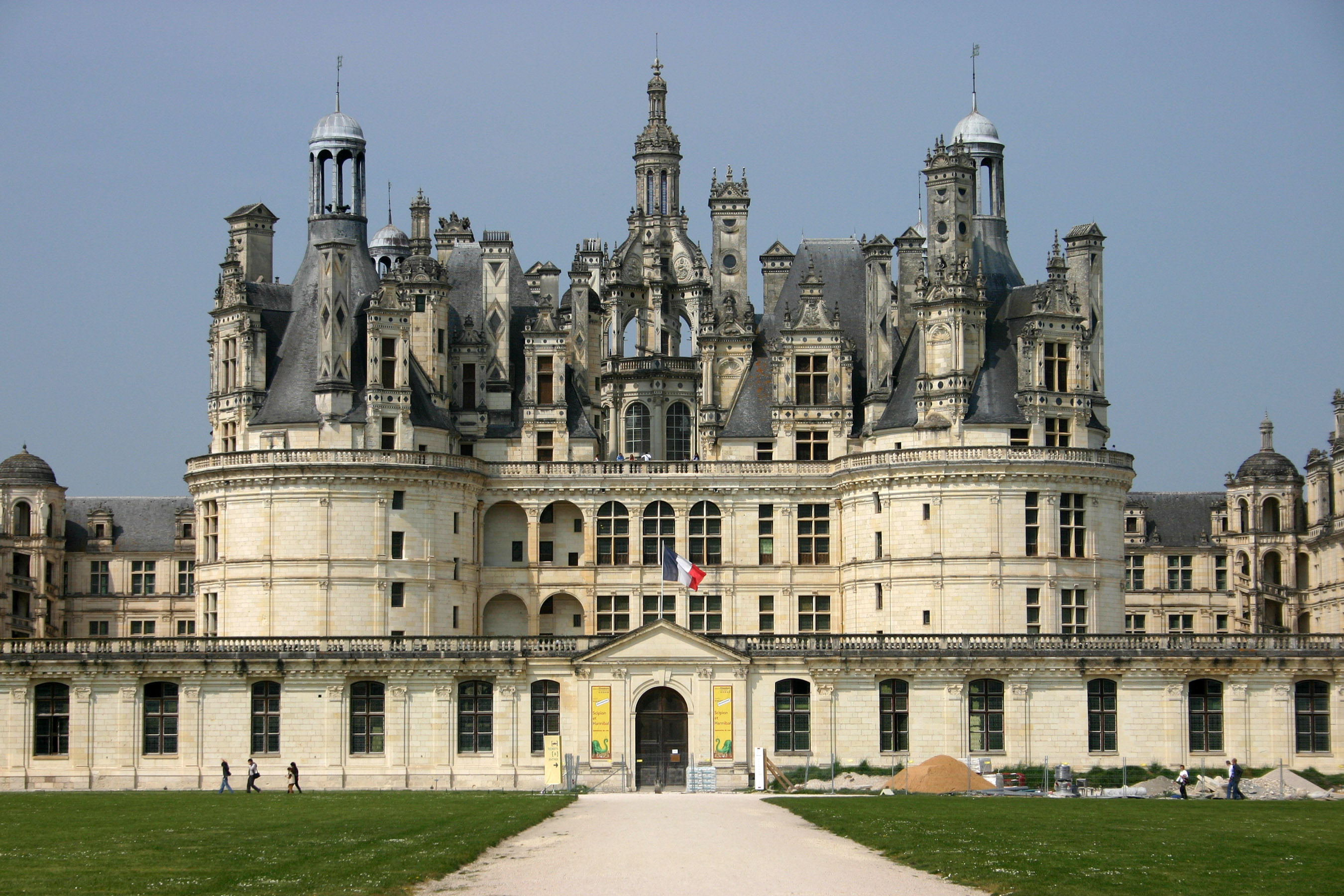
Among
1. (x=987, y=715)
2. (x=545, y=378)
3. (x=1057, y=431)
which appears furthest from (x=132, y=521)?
(x=987, y=715)

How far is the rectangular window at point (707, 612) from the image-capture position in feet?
254

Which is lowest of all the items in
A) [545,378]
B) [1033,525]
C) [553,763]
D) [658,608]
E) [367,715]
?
[553,763]

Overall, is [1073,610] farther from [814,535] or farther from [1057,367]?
[814,535]

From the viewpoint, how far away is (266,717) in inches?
2603

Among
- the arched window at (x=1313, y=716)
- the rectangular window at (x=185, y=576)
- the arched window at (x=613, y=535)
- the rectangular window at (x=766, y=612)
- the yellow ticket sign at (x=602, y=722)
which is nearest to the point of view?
the yellow ticket sign at (x=602, y=722)

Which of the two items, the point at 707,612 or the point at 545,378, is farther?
the point at 545,378

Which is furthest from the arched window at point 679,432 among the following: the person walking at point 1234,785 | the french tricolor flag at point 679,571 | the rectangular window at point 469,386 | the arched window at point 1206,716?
the person walking at point 1234,785

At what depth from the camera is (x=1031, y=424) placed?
72.9 m

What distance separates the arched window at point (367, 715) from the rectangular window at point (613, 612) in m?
13.1

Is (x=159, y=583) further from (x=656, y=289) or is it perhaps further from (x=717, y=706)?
(x=717, y=706)

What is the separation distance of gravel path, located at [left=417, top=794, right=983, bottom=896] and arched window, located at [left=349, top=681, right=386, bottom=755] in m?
18.2

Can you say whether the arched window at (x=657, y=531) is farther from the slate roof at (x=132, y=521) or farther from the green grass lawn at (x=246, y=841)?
the slate roof at (x=132, y=521)

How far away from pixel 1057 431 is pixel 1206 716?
1221 centimetres

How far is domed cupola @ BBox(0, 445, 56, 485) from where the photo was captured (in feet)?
311
